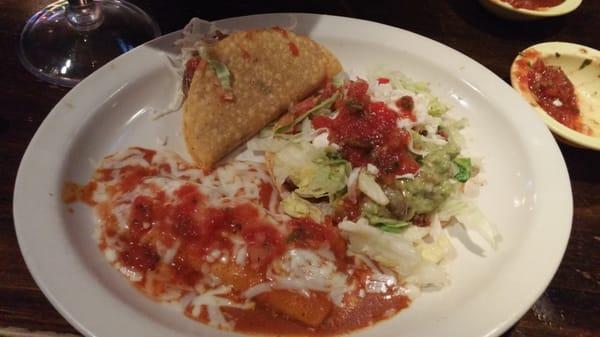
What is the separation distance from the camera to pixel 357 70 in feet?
7.90

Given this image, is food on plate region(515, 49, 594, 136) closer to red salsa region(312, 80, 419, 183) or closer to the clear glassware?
red salsa region(312, 80, 419, 183)

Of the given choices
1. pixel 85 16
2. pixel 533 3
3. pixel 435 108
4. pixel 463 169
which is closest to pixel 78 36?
pixel 85 16

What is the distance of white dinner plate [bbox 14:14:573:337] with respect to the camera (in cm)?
148

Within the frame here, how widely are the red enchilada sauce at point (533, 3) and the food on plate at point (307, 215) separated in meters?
1.04

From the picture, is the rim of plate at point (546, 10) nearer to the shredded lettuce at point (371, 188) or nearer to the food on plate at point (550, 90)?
the food on plate at point (550, 90)

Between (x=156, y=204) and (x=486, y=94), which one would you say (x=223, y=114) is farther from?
(x=486, y=94)

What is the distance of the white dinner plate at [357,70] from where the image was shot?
1.48 metres

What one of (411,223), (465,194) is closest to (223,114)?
(411,223)

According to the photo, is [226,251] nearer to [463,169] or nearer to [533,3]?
[463,169]

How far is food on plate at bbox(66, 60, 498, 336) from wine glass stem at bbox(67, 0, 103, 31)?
2.57 ft

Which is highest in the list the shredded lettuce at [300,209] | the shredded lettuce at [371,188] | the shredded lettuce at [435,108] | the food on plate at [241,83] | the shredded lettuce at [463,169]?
the food on plate at [241,83]

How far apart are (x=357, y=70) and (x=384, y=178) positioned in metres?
0.75

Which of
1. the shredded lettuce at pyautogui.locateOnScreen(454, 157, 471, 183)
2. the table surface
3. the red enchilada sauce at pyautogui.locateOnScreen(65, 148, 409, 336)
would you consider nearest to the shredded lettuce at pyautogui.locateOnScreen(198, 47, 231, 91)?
the red enchilada sauce at pyautogui.locateOnScreen(65, 148, 409, 336)

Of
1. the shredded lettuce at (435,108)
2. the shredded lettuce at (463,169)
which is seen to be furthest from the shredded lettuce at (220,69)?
the shredded lettuce at (463,169)
